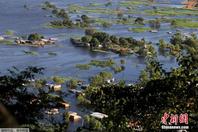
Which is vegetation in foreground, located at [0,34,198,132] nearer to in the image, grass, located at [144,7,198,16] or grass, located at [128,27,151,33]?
grass, located at [128,27,151,33]

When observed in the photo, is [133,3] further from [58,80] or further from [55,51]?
[58,80]

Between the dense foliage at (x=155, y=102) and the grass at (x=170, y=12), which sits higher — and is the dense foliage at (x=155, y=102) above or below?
above

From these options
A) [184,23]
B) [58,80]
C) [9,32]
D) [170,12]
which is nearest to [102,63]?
[58,80]

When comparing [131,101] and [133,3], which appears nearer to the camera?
[131,101]

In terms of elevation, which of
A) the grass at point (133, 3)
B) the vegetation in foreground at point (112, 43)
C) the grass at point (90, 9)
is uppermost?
the grass at point (133, 3)

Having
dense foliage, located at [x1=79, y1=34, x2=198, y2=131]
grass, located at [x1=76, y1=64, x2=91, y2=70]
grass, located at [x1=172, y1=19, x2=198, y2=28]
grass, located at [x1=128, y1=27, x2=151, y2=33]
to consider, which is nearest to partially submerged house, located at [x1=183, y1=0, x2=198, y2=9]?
grass, located at [x1=172, y1=19, x2=198, y2=28]

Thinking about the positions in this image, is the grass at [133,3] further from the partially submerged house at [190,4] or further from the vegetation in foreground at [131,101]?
the vegetation in foreground at [131,101]

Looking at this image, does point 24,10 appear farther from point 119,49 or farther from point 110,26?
point 119,49

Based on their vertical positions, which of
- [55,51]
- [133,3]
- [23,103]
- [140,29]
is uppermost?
[23,103]

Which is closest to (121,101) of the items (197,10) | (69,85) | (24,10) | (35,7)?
(69,85)

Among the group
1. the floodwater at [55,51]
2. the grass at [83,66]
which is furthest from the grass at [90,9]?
the grass at [83,66]
